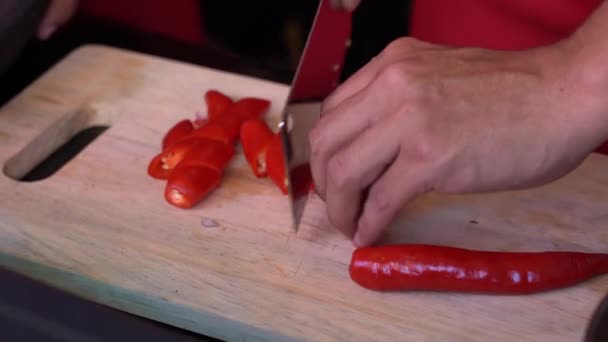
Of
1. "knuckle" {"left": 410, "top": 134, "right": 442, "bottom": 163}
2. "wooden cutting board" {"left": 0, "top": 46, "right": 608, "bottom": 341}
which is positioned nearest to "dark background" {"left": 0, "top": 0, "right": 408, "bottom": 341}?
"wooden cutting board" {"left": 0, "top": 46, "right": 608, "bottom": 341}

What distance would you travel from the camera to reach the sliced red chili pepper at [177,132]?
1.18m

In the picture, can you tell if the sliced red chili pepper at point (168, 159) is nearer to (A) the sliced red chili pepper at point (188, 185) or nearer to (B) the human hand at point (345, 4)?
(A) the sliced red chili pepper at point (188, 185)

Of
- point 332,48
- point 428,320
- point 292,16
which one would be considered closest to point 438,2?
point 332,48

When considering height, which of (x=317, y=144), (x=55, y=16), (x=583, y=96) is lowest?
(x=55, y=16)

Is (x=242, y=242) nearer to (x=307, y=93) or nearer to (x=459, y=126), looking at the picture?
(x=307, y=93)

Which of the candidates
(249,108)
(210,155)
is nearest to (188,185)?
(210,155)

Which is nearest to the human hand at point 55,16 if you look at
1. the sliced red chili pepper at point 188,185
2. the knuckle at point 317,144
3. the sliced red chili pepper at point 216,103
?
the sliced red chili pepper at point 216,103

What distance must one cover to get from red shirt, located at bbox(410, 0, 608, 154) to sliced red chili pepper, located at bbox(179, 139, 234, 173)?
1.60ft

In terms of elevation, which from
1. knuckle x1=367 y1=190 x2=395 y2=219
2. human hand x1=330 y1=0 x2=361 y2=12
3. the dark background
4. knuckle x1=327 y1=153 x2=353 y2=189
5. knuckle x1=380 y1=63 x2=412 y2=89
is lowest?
the dark background

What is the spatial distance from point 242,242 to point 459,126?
369 mm

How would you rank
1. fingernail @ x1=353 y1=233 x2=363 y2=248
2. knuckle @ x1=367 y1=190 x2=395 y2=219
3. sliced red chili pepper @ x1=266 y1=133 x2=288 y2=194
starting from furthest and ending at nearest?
sliced red chili pepper @ x1=266 y1=133 x2=288 y2=194
fingernail @ x1=353 y1=233 x2=363 y2=248
knuckle @ x1=367 y1=190 x2=395 y2=219

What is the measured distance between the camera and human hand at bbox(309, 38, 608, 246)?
789 millimetres

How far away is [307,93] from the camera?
3.28ft

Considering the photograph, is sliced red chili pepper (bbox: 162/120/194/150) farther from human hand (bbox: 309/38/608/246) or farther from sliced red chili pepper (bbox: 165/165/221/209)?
human hand (bbox: 309/38/608/246)
